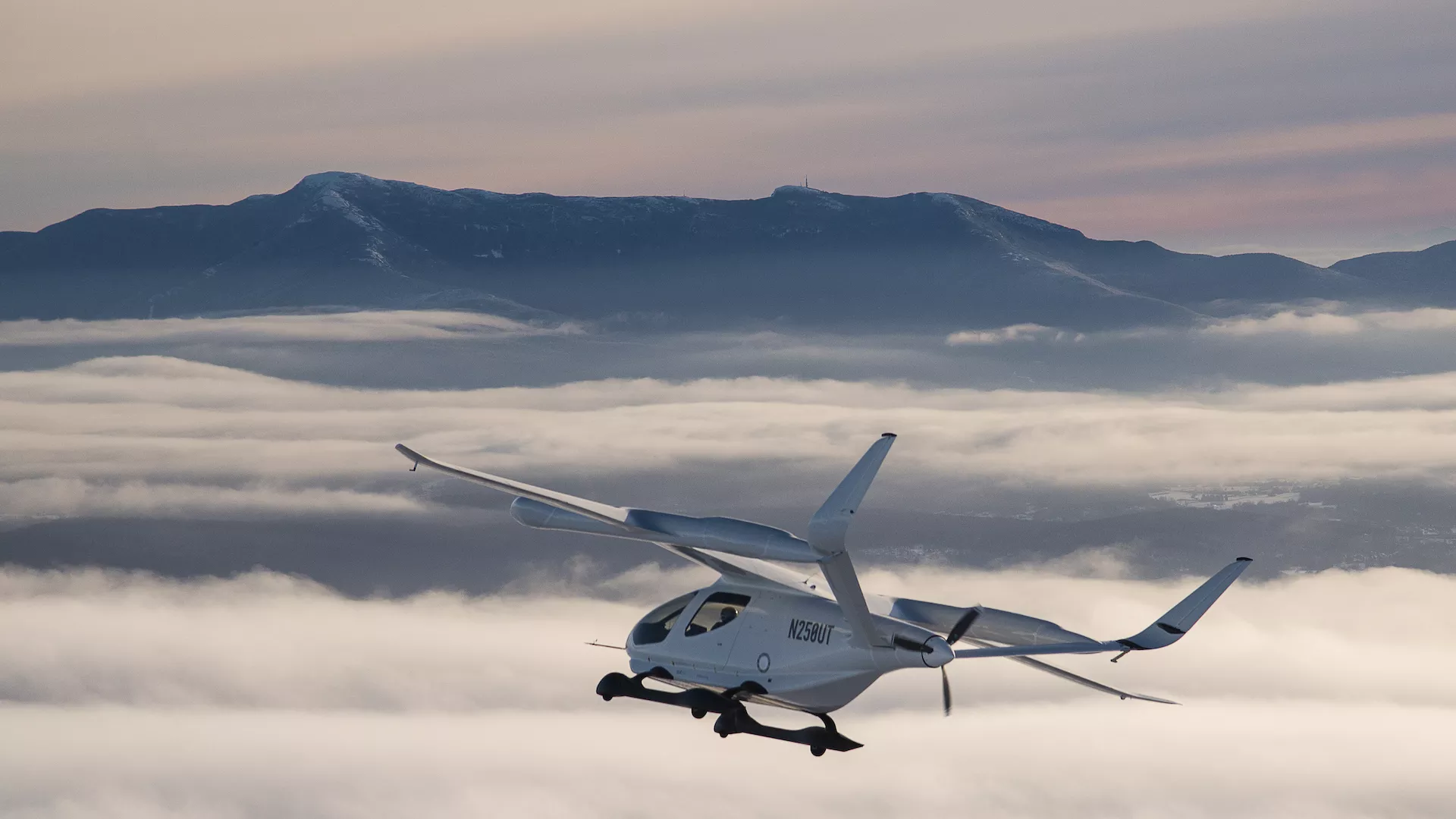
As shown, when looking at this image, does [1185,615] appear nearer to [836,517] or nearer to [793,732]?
[793,732]

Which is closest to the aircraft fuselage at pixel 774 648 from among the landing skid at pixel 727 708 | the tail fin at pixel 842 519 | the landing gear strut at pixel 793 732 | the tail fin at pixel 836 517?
the landing skid at pixel 727 708

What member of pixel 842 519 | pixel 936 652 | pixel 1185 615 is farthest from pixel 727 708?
pixel 842 519

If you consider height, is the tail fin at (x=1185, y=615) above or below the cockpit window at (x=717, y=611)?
above

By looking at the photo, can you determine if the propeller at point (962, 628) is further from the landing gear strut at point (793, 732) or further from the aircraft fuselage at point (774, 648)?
the landing gear strut at point (793, 732)

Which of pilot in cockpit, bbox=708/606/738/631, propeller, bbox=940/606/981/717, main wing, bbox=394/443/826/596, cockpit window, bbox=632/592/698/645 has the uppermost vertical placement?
main wing, bbox=394/443/826/596

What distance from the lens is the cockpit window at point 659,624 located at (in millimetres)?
53875

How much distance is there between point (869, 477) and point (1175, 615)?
1287 cm

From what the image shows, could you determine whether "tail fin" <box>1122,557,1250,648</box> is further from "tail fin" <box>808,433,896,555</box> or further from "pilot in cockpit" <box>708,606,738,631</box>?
"pilot in cockpit" <box>708,606,738,631</box>

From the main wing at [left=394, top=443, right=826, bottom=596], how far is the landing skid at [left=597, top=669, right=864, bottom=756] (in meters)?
4.00

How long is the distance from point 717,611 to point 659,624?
8.25 ft

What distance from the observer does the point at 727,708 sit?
51188mm

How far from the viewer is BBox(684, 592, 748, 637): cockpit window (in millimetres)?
52312

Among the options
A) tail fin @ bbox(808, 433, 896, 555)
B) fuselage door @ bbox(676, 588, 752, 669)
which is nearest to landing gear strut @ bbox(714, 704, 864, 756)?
fuselage door @ bbox(676, 588, 752, 669)

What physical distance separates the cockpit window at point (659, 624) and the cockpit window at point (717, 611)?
92cm
